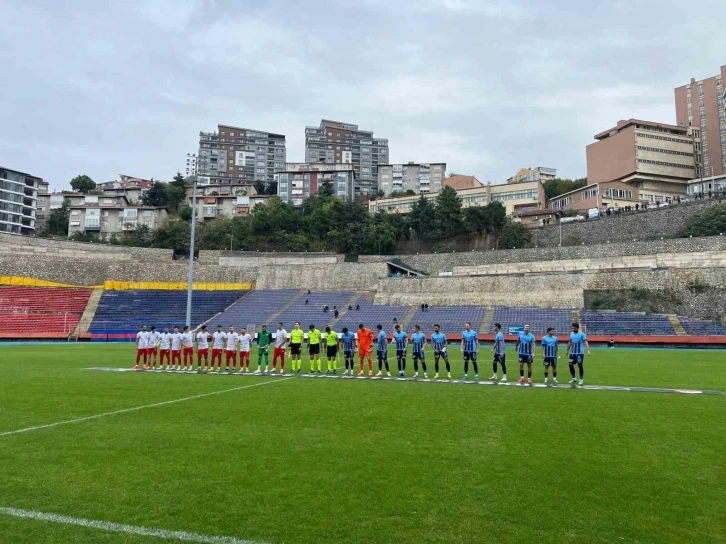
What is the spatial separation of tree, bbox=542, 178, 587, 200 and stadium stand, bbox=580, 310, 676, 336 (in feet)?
181

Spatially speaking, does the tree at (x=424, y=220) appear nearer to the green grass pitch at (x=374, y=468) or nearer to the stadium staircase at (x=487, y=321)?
the stadium staircase at (x=487, y=321)

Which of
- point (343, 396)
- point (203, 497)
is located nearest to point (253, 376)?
point (343, 396)

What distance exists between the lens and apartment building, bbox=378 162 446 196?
3952 inches

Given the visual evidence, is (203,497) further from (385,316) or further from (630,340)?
(385,316)

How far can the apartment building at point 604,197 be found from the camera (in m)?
67.6

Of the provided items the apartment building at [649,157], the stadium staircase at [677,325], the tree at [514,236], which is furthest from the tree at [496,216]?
the stadium staircase at [677,325]

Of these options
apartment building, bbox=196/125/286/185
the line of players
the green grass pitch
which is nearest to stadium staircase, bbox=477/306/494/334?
the line of players

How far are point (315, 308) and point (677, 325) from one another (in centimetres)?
2894

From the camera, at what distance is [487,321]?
40.9 metres

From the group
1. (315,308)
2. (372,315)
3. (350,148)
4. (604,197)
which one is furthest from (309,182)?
(372,315)

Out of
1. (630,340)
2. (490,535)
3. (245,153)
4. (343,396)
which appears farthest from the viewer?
(245,153)

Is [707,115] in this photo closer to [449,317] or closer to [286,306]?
[449,317]

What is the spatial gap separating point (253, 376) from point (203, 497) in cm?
1161

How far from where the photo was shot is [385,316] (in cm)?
4434
